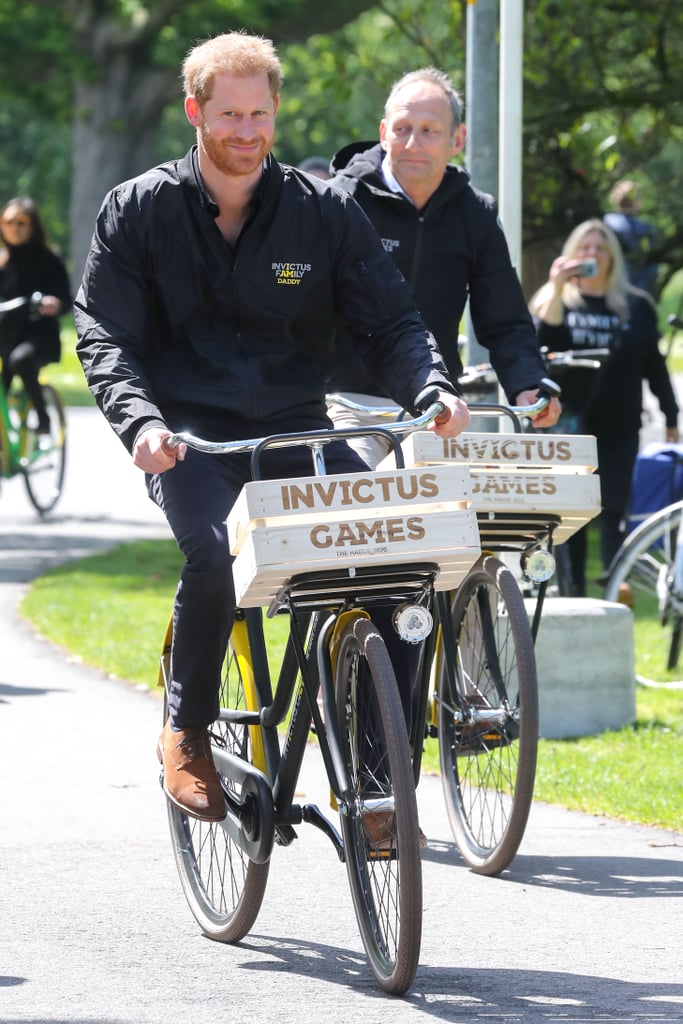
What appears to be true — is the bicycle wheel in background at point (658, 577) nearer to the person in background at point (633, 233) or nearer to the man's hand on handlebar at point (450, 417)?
the man's hand on handlebar at point (450, 417)

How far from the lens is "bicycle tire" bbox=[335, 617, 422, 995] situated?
399cm

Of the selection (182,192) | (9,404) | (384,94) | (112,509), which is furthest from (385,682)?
(112,509)

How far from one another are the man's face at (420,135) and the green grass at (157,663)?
2014 millimetres

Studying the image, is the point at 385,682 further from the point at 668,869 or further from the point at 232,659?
the point at 668,869

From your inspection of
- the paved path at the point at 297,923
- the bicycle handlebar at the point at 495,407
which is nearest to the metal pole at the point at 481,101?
the bicycle handlebar at the point at 495,407

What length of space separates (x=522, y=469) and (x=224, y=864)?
4.29ft

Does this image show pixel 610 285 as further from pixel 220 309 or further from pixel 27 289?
pixel 220 309

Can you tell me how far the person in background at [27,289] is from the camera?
13734mm

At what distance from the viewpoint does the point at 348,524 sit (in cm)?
403

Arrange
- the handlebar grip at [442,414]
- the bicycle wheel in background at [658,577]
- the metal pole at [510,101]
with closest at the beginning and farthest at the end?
the handlebar grip at [442,414] → the metal pole at [510,101] → the bicycle wheel in background at [658,577]

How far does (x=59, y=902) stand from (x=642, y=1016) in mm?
1612

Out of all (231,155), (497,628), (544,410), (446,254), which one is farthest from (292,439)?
(446,254)

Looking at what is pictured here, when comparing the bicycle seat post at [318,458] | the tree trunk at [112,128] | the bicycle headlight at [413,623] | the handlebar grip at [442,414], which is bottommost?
the bicycle headlight at [413,623]

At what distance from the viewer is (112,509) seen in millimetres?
15305
